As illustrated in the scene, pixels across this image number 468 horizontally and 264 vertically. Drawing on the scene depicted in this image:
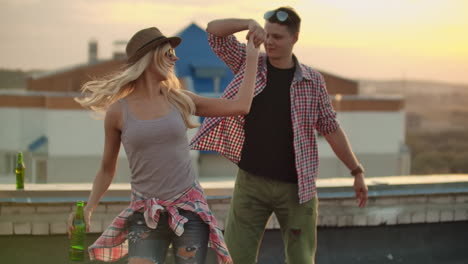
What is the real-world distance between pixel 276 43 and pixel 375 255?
7.05 feet

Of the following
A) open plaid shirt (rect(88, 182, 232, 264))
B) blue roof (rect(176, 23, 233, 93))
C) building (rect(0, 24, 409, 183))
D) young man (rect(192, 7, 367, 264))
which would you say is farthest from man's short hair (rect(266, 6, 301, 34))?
blue roof (rect(176, 23, 233, 93))

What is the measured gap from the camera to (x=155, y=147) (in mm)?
2789

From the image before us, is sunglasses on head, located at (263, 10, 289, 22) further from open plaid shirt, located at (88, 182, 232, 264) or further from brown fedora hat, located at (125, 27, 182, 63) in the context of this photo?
open plaid shirt, located at (88, 182, 232, 264)

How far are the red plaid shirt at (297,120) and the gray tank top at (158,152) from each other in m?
0.73

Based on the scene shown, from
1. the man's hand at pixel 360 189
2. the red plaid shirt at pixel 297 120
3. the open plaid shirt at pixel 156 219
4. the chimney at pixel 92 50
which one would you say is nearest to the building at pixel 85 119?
the chimney at pixel 92 50

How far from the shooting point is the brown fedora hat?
278 cm

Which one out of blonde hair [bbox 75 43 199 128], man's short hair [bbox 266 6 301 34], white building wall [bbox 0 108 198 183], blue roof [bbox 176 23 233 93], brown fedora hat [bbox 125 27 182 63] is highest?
man's short hair [bbox 266 6 301 34]

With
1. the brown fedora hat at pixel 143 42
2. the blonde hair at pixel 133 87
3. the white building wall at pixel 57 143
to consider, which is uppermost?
the brown fedora hat at pixel 143 42

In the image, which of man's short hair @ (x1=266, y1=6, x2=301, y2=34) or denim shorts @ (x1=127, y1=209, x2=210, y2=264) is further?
man's short hair @ (x1=266, y1=6, x2=301, y2=34)

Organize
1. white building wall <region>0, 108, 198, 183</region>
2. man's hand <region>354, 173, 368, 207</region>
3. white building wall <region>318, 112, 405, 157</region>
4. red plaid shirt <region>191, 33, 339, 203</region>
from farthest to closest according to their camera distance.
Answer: white building wall <region>318, 112, 405, 157</region> → white building wall <region>0, 108, 198, 183</region> → man's hand <region>354, 173, 368, 207</region> → red plaid shirt <region>191, 33, 339, 203</region>

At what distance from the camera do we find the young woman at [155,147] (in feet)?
9.14

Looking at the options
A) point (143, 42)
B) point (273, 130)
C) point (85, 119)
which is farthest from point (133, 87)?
point (85, 119)

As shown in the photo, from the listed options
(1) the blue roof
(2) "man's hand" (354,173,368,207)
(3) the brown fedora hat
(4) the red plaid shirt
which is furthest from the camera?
(1) the blue roof

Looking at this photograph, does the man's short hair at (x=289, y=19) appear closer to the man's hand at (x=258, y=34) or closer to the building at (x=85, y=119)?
the man's hand at (x=258, y=34)
